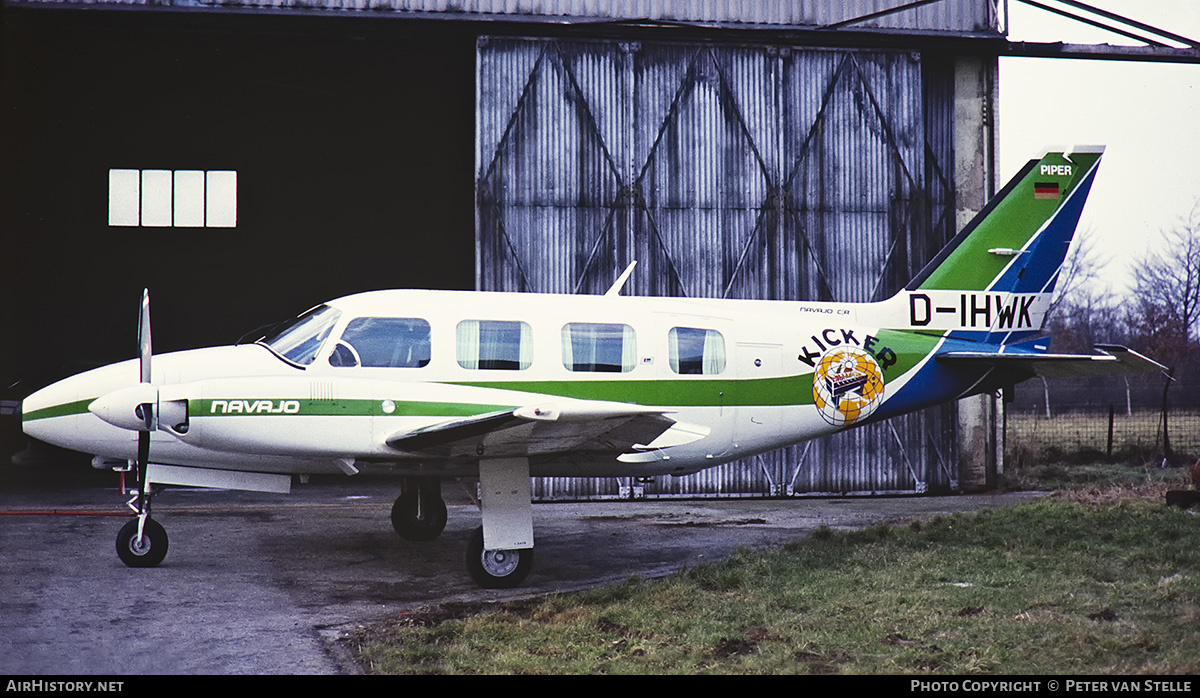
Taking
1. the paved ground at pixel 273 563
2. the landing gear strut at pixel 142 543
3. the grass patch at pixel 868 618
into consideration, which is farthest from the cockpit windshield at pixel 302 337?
the grass patch at pixel 868 618

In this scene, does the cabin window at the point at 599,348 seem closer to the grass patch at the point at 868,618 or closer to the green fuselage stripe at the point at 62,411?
the grass patch at the point at 868,618

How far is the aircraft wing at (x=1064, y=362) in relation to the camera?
10008mm

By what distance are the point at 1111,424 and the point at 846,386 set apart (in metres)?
10.9

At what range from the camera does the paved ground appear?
676 centimetres

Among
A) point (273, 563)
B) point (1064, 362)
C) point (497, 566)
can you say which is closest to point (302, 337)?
point (273, 563)

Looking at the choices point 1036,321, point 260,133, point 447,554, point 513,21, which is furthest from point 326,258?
point 1036,321

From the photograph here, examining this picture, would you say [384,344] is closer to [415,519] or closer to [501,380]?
[501,380]

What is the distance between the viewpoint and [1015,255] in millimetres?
11312

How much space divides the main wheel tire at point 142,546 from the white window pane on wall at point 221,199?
42.3 ft

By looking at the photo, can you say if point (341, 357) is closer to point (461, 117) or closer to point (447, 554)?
point (447, 554)

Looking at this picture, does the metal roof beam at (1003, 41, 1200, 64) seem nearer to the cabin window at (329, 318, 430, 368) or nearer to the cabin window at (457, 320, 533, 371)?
the cabin window at (457, 320, 533, 371)

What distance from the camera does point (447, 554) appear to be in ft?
34.8

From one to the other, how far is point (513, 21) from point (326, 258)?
37.3ft

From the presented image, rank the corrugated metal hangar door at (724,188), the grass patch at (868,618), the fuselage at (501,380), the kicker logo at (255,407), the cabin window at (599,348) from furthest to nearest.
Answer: the corrugated metal hangar door at (724,188) < the cabin window at (599,348) < the fuselage at (501,380) < the kicker logo at (255,407) < the grass patch at (868,618)
